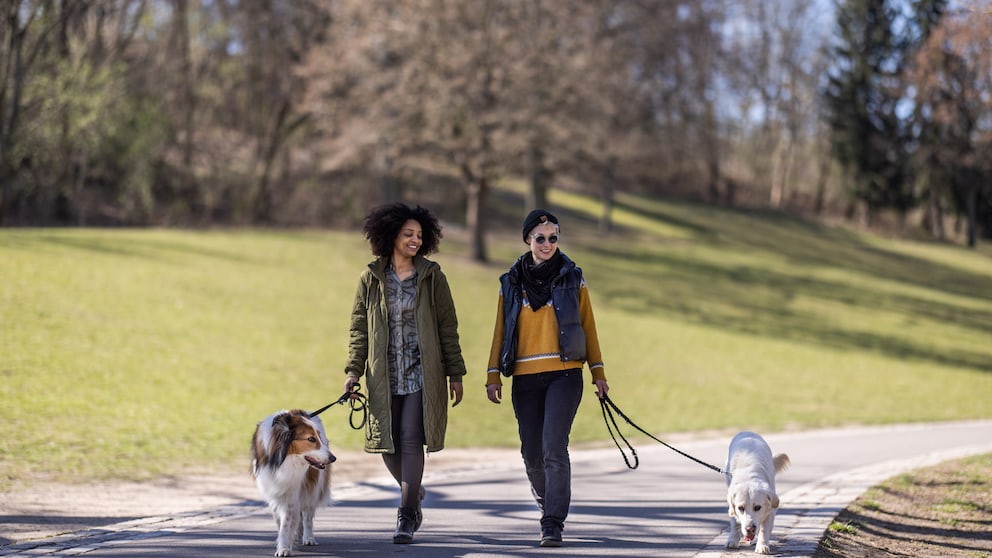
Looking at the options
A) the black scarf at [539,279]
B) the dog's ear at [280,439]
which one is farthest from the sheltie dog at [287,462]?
the black scarf at [539,279]

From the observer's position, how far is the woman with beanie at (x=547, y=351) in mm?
6891

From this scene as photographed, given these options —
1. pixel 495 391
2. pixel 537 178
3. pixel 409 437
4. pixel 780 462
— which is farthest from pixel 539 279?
pixel 537 178

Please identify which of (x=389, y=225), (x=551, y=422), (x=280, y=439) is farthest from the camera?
(x=389, y=225)

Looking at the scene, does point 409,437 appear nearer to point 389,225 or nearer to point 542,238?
point 389,225

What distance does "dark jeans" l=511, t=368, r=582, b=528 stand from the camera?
6871 millimetres

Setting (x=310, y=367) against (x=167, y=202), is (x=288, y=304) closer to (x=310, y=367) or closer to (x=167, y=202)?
(x=310, y=367)

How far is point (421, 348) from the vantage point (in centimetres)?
695

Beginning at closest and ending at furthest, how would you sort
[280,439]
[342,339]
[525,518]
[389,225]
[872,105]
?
[280,439]
[389,225]
[525,518]
[342,339]
[872,105]

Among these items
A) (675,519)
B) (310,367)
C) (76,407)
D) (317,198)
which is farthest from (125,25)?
(675,519)

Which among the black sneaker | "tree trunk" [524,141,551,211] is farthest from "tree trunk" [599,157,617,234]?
the black sneaker

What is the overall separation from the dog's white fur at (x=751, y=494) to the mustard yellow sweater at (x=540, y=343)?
103 centimetres

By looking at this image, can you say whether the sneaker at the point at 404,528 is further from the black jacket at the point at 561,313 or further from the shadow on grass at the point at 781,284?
the shadow on grass at the point at 781,284

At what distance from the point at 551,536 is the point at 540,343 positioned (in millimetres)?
1254

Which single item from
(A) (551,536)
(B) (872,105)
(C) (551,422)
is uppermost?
(B) (872,105)
